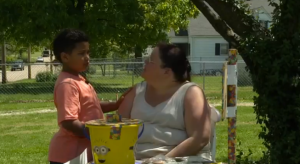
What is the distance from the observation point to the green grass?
28.4ft

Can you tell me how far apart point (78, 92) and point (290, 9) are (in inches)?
69.2

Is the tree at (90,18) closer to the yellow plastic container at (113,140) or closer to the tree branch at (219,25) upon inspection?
the tree branch at (219,25)

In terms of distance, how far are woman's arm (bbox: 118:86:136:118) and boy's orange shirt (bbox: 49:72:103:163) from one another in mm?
240

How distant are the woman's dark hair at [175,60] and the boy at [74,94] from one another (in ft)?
1.55

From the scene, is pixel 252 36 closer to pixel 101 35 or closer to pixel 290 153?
pixel 290 153

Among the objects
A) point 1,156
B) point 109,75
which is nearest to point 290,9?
point 1,156

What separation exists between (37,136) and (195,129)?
7972mm

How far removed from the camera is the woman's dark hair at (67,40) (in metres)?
3.59

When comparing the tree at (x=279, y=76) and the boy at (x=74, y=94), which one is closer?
the boy at (x=74, y=94)

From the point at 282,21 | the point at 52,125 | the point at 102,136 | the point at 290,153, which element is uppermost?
the point at 282,21

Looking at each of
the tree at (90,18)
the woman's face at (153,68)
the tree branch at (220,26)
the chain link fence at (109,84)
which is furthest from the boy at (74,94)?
the tree at (90,18)

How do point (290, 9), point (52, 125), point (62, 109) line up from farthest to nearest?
point (52, 125), point (290, 9), point (62, 109)

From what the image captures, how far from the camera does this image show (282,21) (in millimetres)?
4418

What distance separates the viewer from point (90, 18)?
23.5 meters
